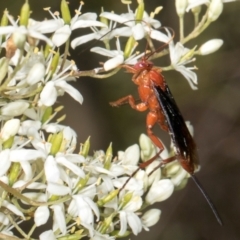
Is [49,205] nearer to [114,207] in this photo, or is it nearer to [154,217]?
[114,207]

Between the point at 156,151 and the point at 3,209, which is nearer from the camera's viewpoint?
the point at 3,209

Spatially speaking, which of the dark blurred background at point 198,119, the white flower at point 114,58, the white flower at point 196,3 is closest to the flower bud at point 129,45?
the white flower at point 114,58

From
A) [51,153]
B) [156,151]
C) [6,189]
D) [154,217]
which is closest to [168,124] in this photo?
[156,151]

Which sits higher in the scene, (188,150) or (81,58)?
(188,150)

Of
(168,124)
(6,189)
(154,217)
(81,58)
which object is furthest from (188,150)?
(81,58)

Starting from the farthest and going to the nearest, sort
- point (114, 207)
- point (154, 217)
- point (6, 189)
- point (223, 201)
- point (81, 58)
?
point (223, 201) < point (81, 58) < point (154, 217) < point (114, 207) < point (6, 189)

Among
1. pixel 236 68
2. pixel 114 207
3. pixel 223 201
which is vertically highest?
pixel 114 207

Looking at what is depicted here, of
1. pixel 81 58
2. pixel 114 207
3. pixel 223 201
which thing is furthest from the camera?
pixel 223 201
